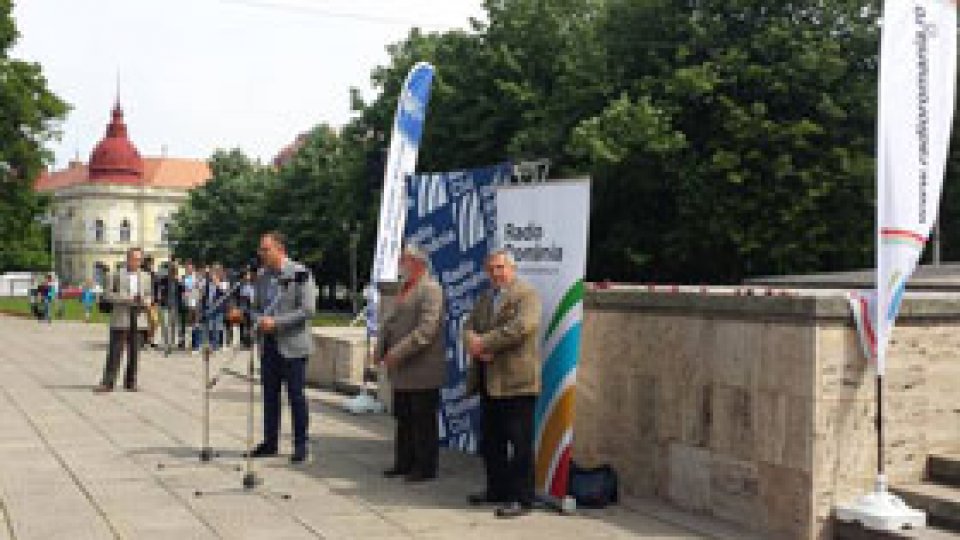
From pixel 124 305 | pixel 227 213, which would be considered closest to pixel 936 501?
pixel 124 305

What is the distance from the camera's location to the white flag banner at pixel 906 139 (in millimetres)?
6621

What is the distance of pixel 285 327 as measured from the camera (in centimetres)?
938

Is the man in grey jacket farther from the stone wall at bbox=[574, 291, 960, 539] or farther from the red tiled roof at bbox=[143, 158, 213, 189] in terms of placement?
the red tiled roof at bbox=[143, 158, 213, 189]

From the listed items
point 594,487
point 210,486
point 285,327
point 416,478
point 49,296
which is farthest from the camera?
point 49,296

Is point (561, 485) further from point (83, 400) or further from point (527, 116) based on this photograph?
point (527, 116)

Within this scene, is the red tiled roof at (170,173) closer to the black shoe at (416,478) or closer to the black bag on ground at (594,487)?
the black shoe at (416,478)

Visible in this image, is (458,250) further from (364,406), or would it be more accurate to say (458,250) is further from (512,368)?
(364,406)

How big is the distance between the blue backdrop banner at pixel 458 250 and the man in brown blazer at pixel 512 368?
1.37 metres

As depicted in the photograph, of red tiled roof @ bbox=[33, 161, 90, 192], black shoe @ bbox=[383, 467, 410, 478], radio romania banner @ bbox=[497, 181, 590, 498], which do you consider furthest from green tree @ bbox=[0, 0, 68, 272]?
red tiled roof @ bbox=[33, 161, 90, 192]

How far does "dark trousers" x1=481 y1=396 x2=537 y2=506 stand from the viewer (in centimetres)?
764

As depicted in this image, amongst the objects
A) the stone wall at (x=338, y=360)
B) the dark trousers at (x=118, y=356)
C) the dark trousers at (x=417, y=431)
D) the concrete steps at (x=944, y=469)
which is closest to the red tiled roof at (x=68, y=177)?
the stone wall at (x=338, y=360)

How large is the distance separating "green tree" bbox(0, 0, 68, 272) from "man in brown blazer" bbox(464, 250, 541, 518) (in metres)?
41.1

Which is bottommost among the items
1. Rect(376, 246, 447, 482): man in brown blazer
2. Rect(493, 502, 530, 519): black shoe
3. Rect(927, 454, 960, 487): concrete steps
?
Rect(493, 502, 530, 519): black shoe

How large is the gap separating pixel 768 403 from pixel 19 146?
43350 mm
